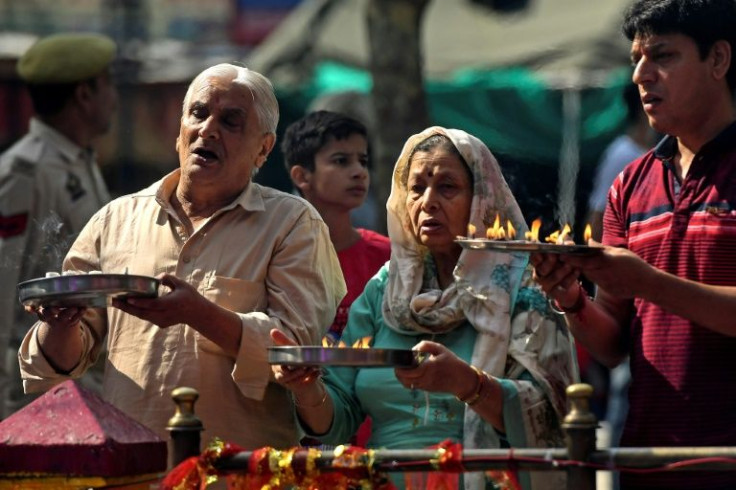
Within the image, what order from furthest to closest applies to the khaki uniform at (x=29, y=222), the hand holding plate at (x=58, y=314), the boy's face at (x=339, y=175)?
the khaki uniform at (x=29, y=222) → the boy's face at (x=339, y=175) → the hand holding plate at (x=58, y=314)

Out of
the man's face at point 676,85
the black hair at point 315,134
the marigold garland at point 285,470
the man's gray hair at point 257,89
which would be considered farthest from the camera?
the black hair at point 315,134

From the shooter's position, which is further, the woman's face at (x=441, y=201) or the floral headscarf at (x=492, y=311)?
the woman's face at (x=441, y=201)

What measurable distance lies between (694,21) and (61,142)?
143 inches

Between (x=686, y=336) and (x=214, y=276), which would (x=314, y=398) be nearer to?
(x=214, y=276)

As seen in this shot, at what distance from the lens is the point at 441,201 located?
4816 mm

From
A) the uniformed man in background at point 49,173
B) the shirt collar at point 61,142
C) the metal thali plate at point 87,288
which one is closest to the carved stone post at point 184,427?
the metal thali plate at point 87,288

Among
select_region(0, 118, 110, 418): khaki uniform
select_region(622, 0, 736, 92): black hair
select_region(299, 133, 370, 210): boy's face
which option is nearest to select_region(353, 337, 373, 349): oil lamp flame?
select_region(622, 0, 736, 92): black hair

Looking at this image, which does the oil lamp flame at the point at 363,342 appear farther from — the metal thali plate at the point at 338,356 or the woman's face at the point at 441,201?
the woman's face at the point at 441,201

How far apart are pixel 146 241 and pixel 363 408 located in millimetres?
822

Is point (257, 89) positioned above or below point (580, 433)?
above

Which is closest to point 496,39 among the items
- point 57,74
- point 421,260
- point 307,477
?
point 57,74

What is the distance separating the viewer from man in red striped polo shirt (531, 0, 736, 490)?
4.28 meters

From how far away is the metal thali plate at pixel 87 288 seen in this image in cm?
425

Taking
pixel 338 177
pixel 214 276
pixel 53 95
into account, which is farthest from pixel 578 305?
pixel 53 95
